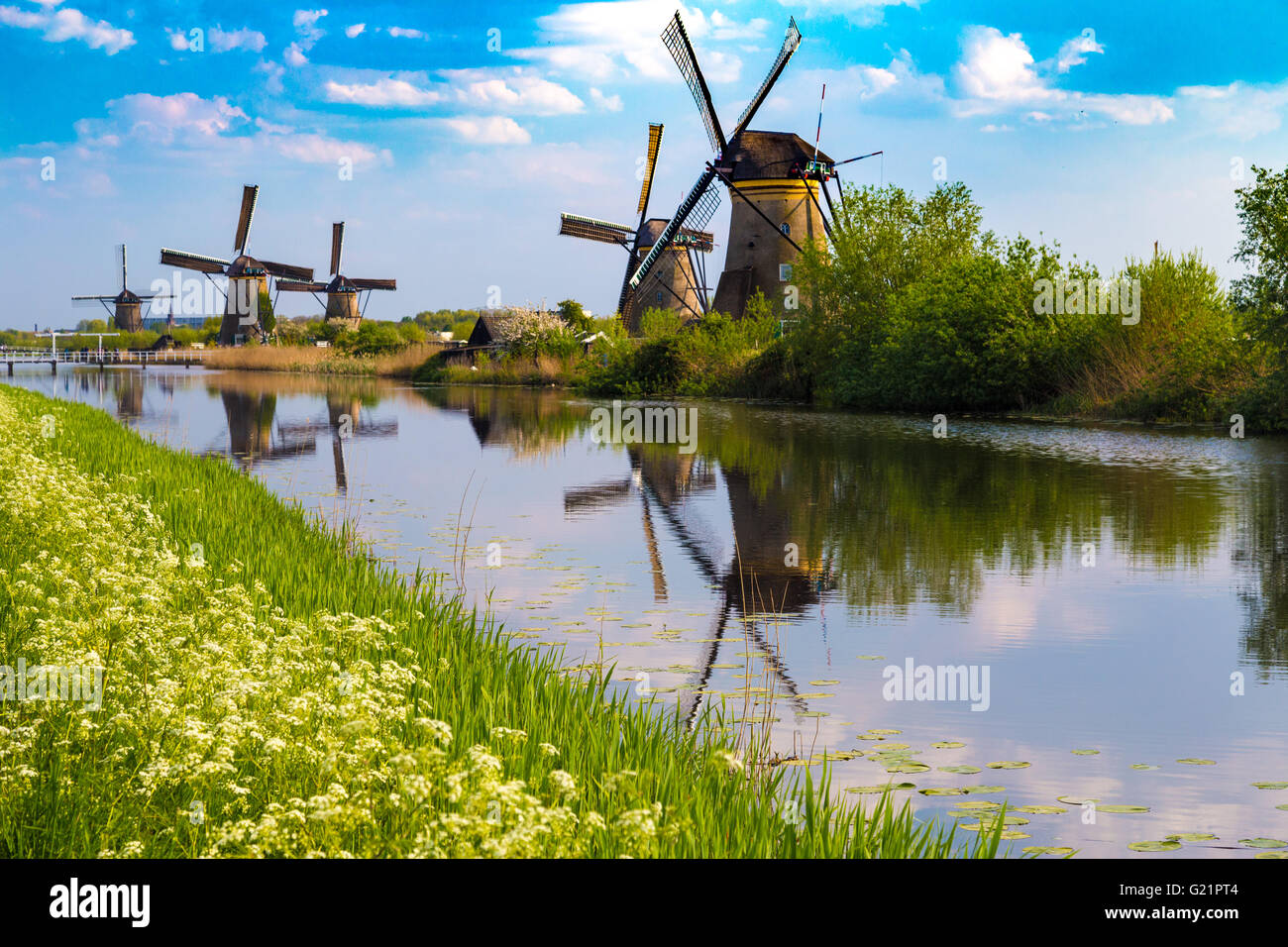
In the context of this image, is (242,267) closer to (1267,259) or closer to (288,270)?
(288,270)

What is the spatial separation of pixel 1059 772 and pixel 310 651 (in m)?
3.21

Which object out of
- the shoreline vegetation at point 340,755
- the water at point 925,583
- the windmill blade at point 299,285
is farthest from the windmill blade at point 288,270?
the shoreline vegetation at point 340,755

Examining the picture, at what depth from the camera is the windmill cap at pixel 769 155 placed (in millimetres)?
43750

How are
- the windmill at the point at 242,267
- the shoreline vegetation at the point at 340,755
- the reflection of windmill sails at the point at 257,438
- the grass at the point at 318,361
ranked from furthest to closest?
the windmill at the point at 242,267 < the grass at the point at 318,361 < the reflection of windmill sails at the point at 257,438 < the shoreline vegetation at the point at 340,755

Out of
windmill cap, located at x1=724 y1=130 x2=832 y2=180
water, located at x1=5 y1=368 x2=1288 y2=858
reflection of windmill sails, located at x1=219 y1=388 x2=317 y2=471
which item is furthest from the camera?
windmill cap, located at x1=724 y1=130 x2=832 y2=180

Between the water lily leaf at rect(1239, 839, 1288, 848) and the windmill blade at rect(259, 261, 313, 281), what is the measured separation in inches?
3314

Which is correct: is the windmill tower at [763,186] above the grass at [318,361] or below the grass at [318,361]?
above

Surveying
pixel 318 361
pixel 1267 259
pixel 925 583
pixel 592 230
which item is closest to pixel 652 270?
pixel 592 230

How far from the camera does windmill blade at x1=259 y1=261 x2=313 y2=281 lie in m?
82.6

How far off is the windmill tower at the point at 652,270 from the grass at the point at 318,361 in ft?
47.7

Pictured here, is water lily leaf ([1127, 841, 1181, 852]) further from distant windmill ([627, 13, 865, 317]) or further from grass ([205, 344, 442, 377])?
grass ([205, 344, 442, 377])

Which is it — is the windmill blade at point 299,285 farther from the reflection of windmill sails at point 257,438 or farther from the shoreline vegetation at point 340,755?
the shoreline vegetation at point 340,755

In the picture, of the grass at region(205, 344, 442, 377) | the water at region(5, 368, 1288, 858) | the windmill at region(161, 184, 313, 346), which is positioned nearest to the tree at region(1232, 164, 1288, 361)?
the water at region(5, 368, 1288, 858)
